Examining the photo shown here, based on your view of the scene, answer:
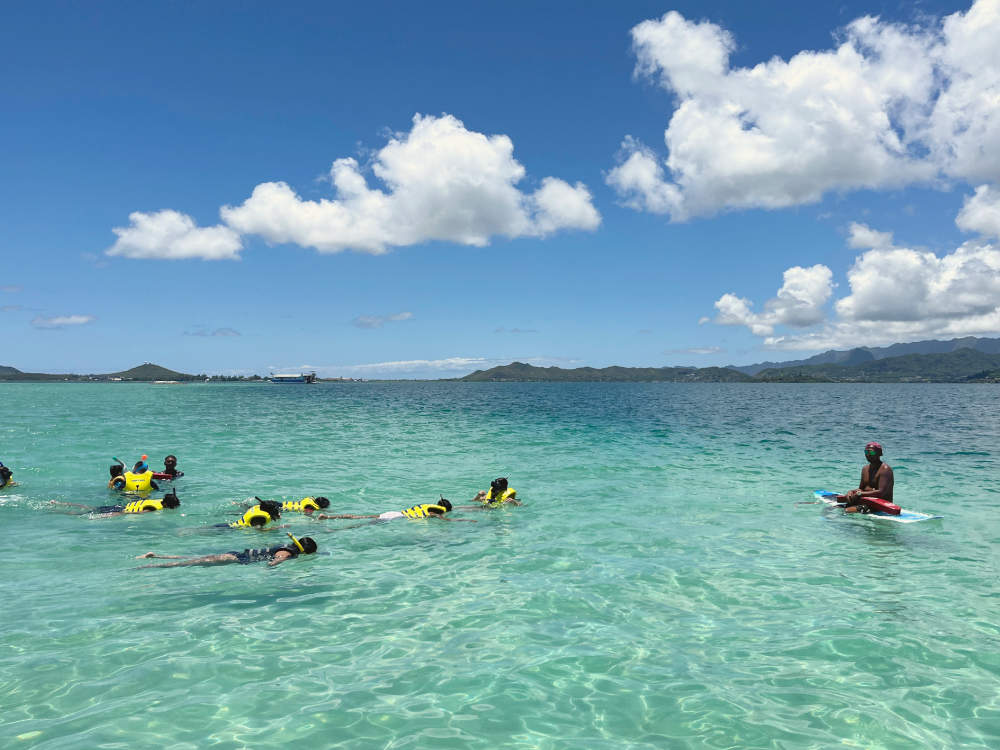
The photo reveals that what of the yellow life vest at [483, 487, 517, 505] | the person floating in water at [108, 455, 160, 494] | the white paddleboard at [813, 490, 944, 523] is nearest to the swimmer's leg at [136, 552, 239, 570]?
the yellow life vest at [483, 487, 517, 505]

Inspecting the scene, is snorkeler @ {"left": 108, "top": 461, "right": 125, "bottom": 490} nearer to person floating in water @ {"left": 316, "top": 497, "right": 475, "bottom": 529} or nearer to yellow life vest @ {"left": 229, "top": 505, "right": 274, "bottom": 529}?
yellow life vest @ {"left": 229, "top": 505, "right": 274, "bottom": 529}

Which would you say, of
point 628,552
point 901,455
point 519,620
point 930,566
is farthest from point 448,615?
point 901,455

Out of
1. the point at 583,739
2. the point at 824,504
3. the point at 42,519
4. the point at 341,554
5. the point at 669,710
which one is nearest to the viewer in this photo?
the point at 583,739

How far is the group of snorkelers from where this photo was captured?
45.2ft

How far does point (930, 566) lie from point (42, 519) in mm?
25992

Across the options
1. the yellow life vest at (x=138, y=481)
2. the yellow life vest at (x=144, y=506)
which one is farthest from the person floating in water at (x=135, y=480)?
the yellow life vest at (x=144, y=506)

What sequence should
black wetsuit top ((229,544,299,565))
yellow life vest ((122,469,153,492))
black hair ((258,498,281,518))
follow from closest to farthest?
black wetsuit top ((229,544,299,565))
black hair ((258,498,281,518))
yellow life vest ((122,469,153,492))

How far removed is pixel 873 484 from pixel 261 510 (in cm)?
2035

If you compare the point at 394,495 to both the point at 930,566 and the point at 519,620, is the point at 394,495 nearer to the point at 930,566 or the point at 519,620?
the point at 519,620

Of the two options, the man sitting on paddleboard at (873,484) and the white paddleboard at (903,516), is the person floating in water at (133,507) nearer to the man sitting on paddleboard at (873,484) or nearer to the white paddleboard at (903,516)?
the man sitting on paddleboard at (873,484)

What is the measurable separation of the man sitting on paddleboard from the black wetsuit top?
700 inches

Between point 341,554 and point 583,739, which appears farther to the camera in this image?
point 341,554

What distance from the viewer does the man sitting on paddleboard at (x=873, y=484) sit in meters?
18.6

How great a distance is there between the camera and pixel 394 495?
2275cm
